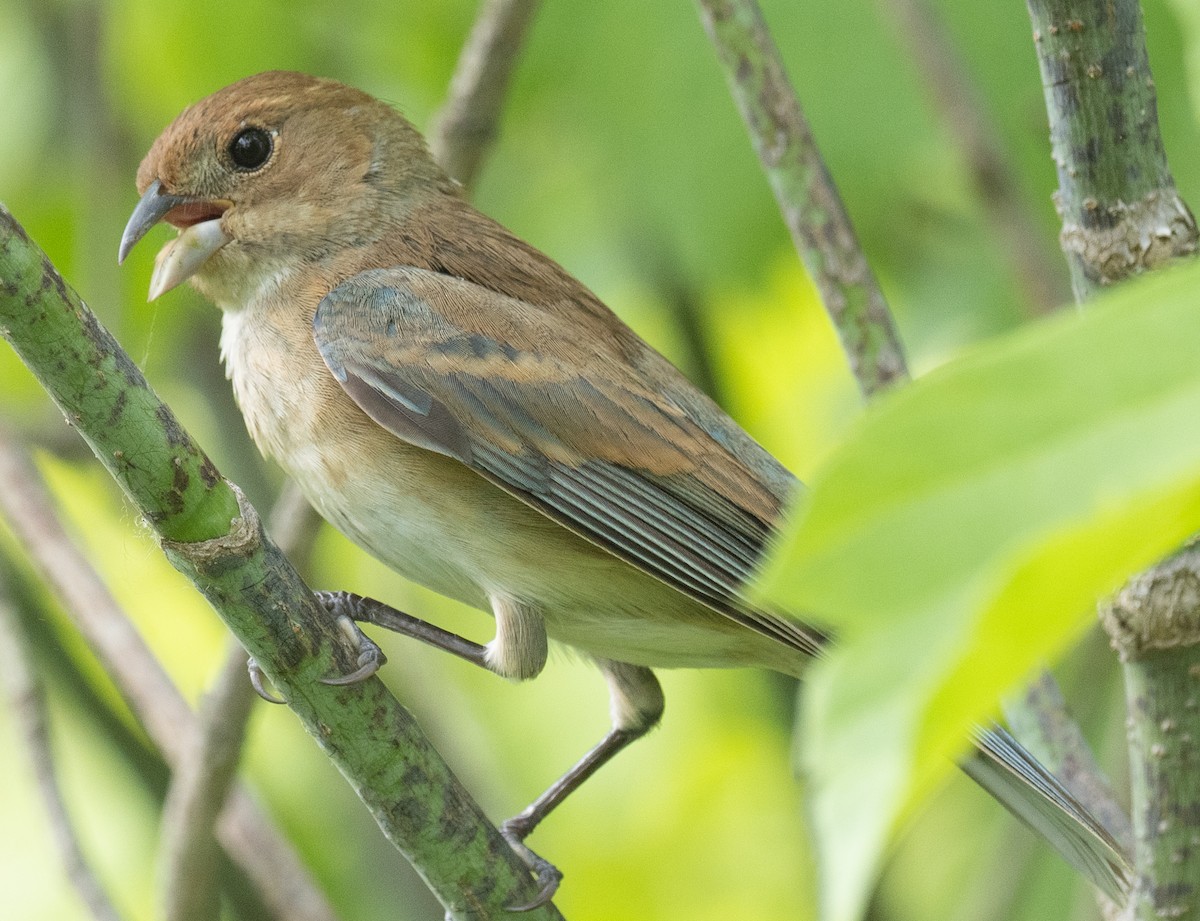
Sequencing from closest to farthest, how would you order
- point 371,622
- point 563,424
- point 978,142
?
point 371,622 → point 563,424 → point 978,142

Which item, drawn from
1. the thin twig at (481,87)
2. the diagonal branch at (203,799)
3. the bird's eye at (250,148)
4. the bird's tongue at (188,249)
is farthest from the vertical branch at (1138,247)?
the bird's eye at (250,148)

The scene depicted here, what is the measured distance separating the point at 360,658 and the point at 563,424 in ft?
3.29

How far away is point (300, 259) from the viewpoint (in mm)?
3887

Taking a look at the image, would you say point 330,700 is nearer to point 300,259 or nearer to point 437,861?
point 437,861

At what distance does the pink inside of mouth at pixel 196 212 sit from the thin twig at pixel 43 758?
1.15m

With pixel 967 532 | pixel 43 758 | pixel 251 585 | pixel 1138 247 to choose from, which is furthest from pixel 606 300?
pixel 967 532

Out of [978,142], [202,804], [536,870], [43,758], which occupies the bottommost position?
[43,758]

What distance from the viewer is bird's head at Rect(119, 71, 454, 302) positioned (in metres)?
3.83

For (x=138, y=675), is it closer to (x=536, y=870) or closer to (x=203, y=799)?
(x=203, y=799)

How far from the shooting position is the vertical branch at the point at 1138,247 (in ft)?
7.59

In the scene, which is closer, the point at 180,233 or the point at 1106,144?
the point at 1106,144

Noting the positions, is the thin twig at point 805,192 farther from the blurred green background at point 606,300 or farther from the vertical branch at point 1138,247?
the vertical branch at point 1138,247

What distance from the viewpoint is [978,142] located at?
148 inches

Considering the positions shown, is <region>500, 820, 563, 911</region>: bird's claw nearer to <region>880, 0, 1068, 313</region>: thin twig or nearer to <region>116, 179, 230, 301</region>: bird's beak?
<region>116, 179, 230, 301</region>: bird's beak
